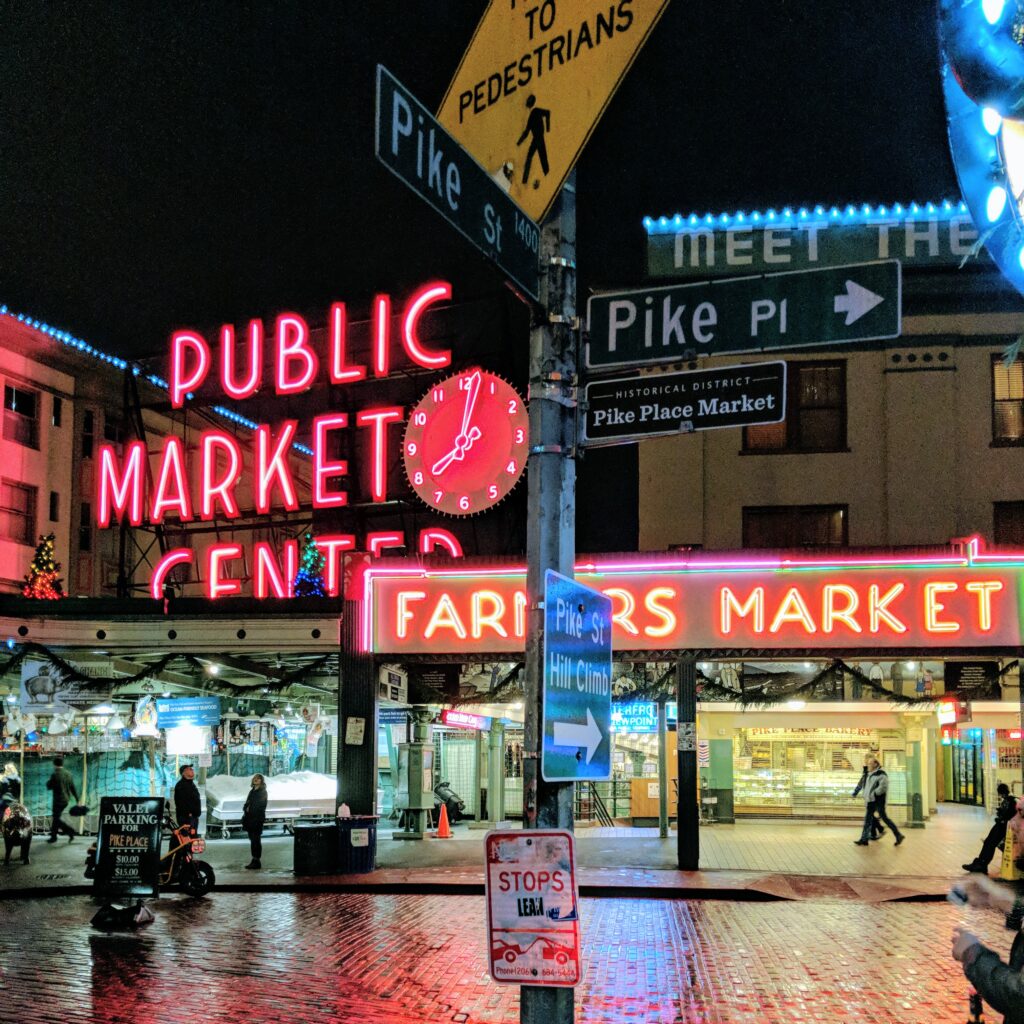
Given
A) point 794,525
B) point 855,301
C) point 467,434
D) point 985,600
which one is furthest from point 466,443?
point 855,301

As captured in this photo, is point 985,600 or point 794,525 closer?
point 985,600

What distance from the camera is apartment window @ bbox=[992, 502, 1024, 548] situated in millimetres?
26547

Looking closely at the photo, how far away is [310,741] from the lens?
28828mm

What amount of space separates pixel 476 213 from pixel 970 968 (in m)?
3.80

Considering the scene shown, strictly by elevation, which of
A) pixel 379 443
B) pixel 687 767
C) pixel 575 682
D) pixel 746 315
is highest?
pixel 379 443

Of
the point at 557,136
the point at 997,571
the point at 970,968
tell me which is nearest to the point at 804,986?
the point at 970,968

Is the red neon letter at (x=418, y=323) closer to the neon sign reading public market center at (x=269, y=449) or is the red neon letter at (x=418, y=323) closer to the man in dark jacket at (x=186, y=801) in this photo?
the neon sign reading public market center at (x=269, y=449)

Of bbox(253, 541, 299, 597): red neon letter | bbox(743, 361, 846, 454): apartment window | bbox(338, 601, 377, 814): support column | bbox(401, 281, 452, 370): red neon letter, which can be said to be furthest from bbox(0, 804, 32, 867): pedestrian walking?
bbox(743, 361, 846, 454): apartment window

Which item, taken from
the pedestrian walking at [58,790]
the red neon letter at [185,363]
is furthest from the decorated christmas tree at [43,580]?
the red neon letter at [185,363]

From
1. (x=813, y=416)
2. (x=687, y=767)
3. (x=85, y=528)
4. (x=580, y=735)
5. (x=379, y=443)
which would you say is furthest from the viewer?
(x=85, y=528)

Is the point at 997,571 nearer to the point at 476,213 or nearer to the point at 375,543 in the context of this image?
the point at 375,543

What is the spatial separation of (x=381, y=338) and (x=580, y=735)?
26352 mm

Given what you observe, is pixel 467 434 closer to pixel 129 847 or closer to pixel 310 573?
pixel 310 573

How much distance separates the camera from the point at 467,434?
93.5 ft
